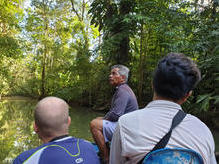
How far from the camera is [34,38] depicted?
19.8 metres

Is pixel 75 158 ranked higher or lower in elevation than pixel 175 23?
lower

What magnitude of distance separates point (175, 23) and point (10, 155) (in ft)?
21.1

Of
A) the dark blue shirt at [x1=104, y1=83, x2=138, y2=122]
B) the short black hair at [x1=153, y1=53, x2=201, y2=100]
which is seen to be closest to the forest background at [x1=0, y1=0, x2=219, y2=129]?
the dark blue shirt at [x1=104, y1=83, x2=138, y2=122]

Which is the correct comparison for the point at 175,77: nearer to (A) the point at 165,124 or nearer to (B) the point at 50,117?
(A) the point at 165,124

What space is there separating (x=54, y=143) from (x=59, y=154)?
0.08 m

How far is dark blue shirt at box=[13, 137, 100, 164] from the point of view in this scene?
4.35 feet

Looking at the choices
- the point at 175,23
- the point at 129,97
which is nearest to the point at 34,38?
the point at 175,23

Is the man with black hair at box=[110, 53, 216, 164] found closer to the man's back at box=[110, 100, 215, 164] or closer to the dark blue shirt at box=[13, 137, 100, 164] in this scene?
the man's back at box=[110, 100, 215, 164]

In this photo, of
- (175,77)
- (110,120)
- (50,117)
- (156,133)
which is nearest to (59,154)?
(50,117)

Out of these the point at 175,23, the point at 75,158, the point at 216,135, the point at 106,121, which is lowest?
the point at 216,135

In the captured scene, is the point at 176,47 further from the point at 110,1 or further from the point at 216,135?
the point at 110,1

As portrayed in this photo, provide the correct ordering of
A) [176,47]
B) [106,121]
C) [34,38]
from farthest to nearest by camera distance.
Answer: [34,38] → [176,47] → [106,121]

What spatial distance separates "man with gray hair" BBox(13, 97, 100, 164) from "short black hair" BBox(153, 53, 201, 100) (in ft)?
2.09

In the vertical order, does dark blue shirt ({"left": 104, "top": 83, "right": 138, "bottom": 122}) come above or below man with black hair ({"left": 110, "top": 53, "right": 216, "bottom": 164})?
below
